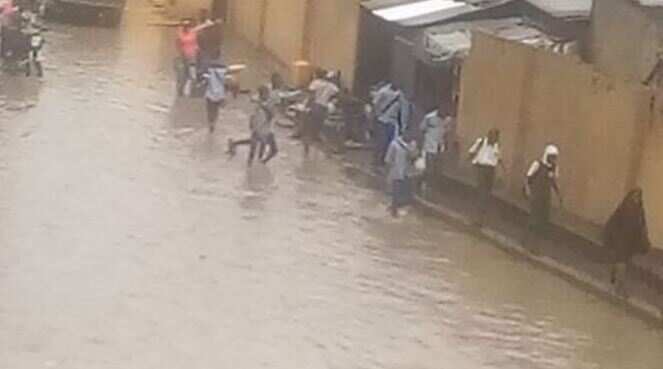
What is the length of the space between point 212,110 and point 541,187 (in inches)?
298

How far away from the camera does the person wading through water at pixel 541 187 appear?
2266 centimetres

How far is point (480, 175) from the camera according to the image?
24.0m

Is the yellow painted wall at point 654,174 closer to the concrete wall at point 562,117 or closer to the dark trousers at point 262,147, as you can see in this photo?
the concrete wall at point 562,117

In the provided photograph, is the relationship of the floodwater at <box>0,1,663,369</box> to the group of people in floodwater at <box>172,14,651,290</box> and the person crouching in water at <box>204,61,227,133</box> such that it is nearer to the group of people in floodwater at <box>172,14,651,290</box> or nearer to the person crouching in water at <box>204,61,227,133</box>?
the person crouching in water at <box>204,61,227,133</box>

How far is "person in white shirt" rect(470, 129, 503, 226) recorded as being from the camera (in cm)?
2391

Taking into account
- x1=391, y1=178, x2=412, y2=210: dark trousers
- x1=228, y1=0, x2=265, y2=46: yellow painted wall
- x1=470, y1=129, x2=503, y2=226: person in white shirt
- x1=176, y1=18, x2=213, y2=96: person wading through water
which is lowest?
x1=228, y1=0, x2=265, y2=46: yellow painted wall

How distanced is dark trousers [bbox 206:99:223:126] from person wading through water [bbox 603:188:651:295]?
8.98m

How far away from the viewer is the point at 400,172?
2441 cm

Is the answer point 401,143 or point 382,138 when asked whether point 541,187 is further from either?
point 382,138

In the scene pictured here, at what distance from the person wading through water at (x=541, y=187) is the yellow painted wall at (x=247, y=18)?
14.9 metres

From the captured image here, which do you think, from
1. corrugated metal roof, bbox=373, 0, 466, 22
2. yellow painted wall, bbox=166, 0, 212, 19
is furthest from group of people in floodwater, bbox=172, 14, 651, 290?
yellow painted wall, bbox=166, 0, 212, 19

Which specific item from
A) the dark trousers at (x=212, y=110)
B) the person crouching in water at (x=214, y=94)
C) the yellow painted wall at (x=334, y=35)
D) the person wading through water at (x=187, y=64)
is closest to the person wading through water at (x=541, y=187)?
the person crouching in water at (x=214, y=94)

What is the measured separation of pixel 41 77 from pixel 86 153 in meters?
5.81

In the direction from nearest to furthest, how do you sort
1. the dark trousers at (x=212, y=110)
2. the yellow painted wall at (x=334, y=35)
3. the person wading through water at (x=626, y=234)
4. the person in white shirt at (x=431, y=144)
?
the person wading through water at (x=626, y=234)
the person in white shirt at (x=431, y=144)
the dark trousers at (x=212, y=110)
the yellow painted wall at (x=334, y=35)
